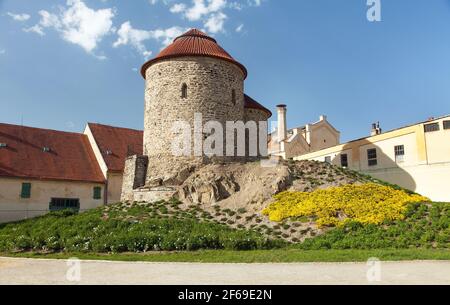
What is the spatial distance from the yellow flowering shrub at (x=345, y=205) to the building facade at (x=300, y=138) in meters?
17.9

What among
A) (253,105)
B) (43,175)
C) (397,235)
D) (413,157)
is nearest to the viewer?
(397,235)

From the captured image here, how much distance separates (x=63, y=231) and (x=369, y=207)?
14835 millimetres

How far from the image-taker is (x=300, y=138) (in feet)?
137

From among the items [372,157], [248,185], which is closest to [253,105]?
[248,185]

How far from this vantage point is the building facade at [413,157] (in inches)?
1001

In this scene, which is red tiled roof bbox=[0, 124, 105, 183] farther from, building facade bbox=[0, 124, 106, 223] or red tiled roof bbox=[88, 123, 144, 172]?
red tiled roof bbox=[88, 123, 144, 172]

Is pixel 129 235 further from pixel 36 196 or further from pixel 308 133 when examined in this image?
pixel 308 133

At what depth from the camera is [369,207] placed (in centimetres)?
1830

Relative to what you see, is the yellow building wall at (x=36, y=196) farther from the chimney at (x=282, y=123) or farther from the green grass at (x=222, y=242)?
the chimney at (x=282, y=123)

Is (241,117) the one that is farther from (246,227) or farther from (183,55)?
(246,227)

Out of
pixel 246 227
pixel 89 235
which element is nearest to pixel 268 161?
pixel 246 227

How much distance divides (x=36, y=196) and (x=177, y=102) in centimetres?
1295

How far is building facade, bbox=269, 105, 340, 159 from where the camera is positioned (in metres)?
40.5
